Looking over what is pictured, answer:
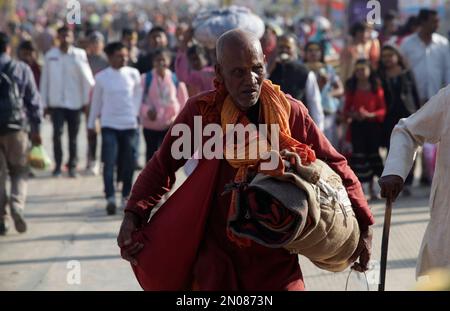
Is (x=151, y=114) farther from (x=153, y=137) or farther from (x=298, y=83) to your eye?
(x=298, y=83)

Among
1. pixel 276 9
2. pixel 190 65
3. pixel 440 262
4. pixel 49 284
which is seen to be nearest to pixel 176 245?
pixel 440 262

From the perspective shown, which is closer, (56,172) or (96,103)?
(96,103)

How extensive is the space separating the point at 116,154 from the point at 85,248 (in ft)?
6.66

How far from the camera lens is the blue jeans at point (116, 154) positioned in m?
11.4

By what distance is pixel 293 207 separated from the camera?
177 inches

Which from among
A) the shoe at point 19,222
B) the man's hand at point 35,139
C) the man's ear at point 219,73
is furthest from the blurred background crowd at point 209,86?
the man's ear at point 219,73

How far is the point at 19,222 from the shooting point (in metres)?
10.4

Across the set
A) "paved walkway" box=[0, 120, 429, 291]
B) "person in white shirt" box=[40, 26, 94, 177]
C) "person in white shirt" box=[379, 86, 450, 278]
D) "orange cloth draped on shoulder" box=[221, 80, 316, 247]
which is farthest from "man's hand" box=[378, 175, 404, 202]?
"person in white shirt" box=[40, 26, 94, 177]

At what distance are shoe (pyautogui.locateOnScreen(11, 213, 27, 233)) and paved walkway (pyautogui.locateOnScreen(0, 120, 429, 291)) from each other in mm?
58

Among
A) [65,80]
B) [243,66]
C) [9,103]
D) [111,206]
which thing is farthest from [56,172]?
[243,66]

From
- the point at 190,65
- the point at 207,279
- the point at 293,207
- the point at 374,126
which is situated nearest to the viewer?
the point at 293,207

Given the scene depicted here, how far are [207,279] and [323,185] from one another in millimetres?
657

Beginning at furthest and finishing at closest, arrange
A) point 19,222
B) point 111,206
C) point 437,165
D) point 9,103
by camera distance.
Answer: point 111,206
point 19,222
point 9,103
point 437,165

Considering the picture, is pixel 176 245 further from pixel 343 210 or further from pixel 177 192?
pixel 343 210
